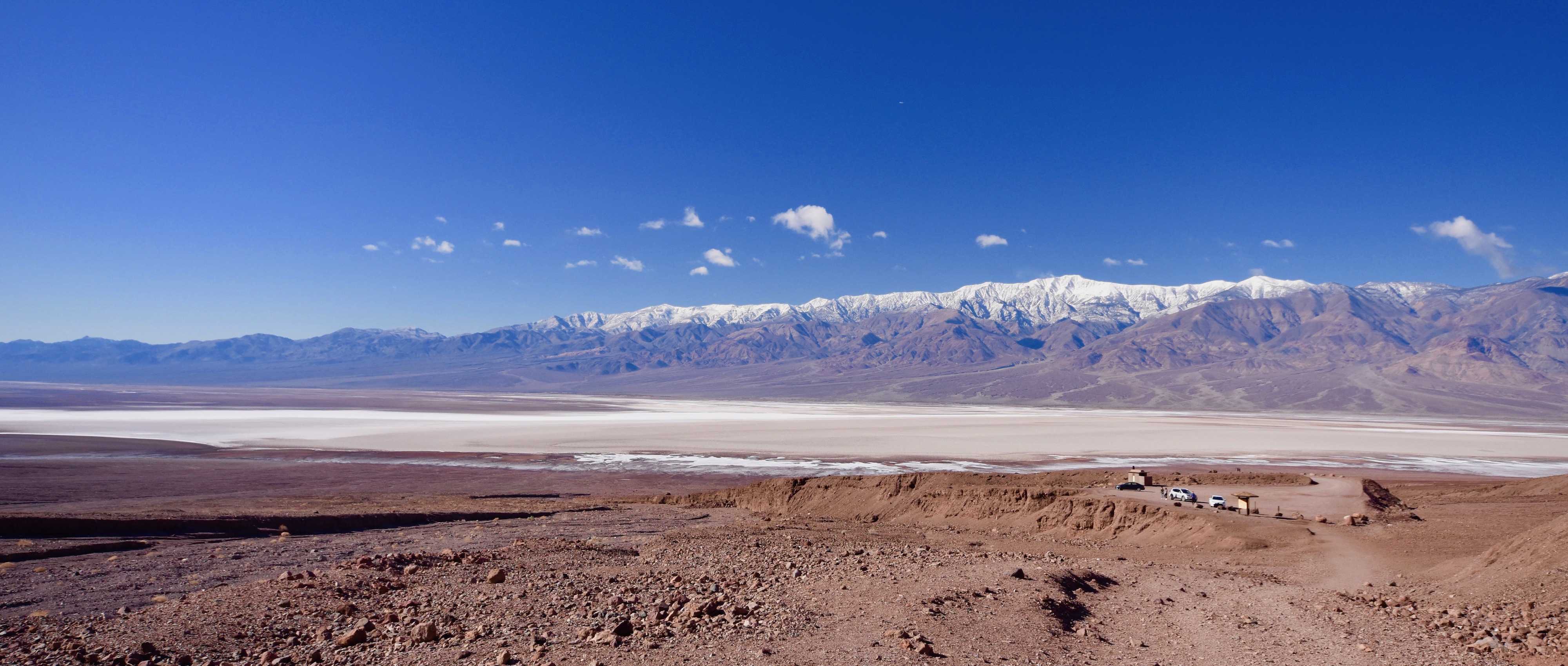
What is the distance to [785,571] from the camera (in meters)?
13.3

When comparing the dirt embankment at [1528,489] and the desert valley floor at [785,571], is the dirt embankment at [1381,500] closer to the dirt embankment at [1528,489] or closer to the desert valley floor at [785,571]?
the desert valley floor at [785,571]

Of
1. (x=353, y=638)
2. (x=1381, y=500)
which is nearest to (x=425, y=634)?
(x=353, y=638)

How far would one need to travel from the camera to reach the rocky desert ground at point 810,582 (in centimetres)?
864

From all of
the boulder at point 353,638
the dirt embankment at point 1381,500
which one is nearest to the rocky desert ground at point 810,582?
the boulder at point 353,638

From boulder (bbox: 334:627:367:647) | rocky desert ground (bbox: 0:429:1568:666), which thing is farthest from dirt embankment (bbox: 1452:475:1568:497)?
boulder (bbox: 334:627:367:647)

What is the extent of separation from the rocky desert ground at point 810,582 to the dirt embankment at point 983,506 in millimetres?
109

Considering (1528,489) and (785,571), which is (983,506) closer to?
(785,571)

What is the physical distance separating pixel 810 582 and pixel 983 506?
15164 mm

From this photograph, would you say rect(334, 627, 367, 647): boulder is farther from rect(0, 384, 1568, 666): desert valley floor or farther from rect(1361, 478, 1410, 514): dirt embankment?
rect(1361, 478, 1410, 514): dirt embankment

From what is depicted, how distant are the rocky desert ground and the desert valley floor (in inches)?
2.7

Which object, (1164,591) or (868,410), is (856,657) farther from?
(868,410)

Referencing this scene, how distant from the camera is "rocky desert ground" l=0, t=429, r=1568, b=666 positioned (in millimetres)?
8641

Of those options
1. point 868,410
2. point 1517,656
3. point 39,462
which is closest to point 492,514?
point 1517,656

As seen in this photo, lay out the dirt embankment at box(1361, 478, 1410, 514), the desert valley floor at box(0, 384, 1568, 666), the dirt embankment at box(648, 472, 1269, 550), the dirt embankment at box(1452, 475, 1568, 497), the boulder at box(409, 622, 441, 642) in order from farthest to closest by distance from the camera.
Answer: the dirt embankment at box(1452, 475, 1568, 497) → the dirt embankment at box(1361, 478, 1410, 514) → the dirt embankment at box(648, 472, 1269, 550) → the desert valley floor at box(0, 384, 1568, 666) → the boulder at box(409, 622, 441, 642)
